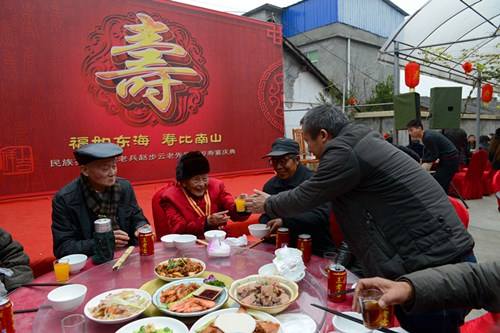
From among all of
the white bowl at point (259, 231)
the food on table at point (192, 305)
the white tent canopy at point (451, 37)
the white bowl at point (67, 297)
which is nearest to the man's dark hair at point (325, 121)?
the white bowl at point (259, 231)

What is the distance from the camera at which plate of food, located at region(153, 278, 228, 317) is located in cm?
133

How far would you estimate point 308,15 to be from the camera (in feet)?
46.8

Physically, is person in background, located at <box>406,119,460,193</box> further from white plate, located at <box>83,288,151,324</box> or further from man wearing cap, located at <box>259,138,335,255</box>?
white plate, located at <box>83,288,151,324</box>

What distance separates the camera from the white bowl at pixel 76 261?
5.86 ft

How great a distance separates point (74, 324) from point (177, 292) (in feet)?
1.40

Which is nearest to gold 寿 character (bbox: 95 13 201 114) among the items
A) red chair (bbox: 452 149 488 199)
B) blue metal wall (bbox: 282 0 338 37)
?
red chair (bbox: 452 149 488 199)

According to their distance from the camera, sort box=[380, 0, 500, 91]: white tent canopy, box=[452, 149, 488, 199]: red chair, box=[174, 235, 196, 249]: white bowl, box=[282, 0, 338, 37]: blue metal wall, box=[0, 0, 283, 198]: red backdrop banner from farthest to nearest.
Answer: box=[282, 0, 338, 37]: blue metal wall, box=[452, 149, 488, 199]: red chair, box=[380, 0, 500, 91]: white tent canopy, box=[0, 0, 283, 198]: red backdrop banner, box=[174, 235, 196, 249]: white bowl

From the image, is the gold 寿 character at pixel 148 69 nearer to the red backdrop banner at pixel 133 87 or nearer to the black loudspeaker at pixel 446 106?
the red backdrop banner at pixel 133 87

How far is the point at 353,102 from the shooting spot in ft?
40.9

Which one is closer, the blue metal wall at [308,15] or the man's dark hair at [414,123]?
the man's dark hair at [414,123]

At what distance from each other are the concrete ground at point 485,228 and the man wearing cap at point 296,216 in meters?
1.86

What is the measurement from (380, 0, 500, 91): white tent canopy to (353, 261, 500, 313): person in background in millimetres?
6149

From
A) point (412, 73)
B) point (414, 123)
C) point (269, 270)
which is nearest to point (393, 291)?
point (269, 270)

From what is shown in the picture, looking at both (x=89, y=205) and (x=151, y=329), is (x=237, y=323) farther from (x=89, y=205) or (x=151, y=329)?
(x=89, y=205)
